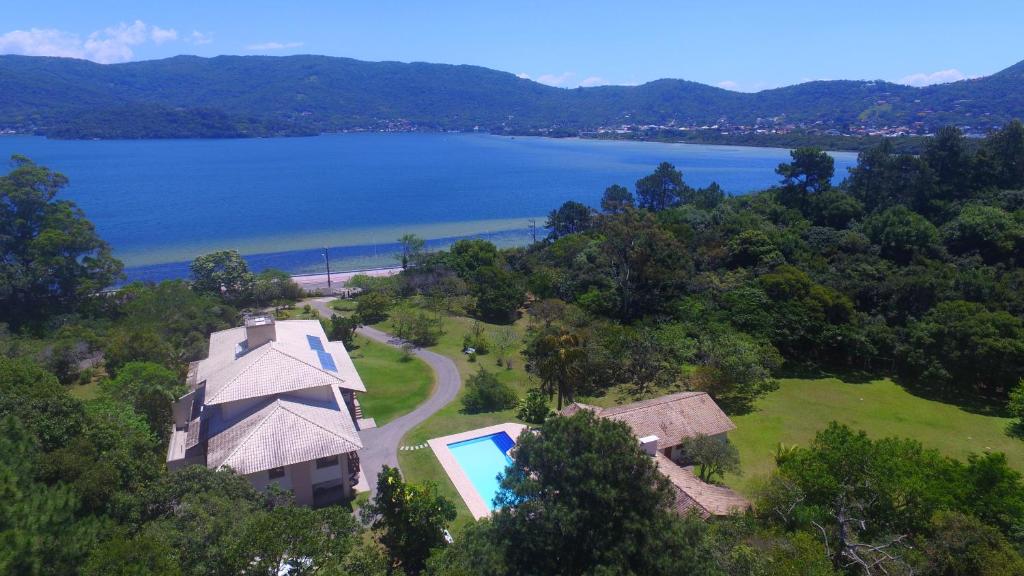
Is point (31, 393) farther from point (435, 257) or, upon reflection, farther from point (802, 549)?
point (435, 257)

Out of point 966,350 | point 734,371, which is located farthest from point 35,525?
point 966,350

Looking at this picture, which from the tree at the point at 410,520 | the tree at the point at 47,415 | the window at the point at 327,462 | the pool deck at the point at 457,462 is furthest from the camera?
the window at the point at 327,462

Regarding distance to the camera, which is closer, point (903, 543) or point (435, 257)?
point (903, 543)

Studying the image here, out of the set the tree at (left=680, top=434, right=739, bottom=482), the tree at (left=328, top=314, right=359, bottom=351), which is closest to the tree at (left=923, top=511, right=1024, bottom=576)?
the tree at (left=680, top=434, right=739, bottom=482)

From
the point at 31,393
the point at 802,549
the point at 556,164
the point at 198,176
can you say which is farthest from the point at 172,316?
the point at 556,164

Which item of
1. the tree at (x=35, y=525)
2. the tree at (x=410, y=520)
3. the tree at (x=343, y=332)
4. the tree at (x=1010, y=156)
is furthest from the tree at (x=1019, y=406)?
the tree at (x=343, y=332)

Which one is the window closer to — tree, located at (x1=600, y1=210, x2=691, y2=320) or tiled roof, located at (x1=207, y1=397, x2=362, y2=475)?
tiled roof, located at (x1=207, y1=397, x2=362, y2=475)

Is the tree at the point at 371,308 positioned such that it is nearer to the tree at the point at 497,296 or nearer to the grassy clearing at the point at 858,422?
the tree at the point at 497,296
